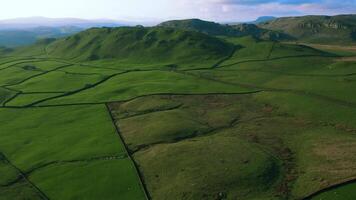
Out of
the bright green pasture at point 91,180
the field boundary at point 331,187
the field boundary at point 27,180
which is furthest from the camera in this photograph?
the field boundary at point 27,180

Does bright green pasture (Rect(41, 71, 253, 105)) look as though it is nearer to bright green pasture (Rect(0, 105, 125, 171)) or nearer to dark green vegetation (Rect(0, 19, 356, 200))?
dark green vegetation (Rect(0, 19, 356, 200))

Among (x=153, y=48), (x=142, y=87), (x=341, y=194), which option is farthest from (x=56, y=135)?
(x=153, y=48)

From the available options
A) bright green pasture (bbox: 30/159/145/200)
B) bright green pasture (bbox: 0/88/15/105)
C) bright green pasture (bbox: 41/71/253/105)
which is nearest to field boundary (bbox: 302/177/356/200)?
bright green pasture (bbox: 30/159/145/200)

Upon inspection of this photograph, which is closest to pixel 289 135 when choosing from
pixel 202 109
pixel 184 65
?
pixel 202 109

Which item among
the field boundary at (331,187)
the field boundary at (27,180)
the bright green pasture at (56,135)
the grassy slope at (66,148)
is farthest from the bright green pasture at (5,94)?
the field boundary at (331,187)

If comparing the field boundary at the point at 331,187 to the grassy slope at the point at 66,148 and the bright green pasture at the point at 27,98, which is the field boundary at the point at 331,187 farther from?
the bright green pasture at the point at 27,98

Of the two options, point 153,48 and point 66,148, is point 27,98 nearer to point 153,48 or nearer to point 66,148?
point 66,148

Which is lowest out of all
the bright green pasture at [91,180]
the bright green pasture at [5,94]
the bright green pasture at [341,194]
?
the bright green pasture at [5,94]

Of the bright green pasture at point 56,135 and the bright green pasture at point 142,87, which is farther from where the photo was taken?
the bright green pasture at point 142,87

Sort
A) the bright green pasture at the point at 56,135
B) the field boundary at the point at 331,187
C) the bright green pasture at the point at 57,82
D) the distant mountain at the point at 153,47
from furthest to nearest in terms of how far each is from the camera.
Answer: the distant mountain at the point at 153,47
the bright green pasture at the point at 57,82
the bright green pasture at the point at 56,135
the field boundary at the point at 331,187
